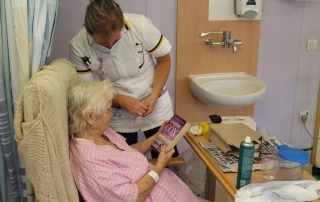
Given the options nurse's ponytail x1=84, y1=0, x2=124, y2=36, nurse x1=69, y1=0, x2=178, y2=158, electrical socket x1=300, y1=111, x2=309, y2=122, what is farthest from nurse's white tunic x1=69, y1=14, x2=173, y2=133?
electrical socket x1=300, y1=111, x2=309, y2=122

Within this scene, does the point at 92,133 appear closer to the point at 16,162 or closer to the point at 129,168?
the point at 129,168

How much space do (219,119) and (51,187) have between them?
101cm

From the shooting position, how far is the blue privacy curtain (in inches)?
52.4

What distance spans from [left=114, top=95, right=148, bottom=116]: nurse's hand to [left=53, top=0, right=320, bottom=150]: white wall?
33.9 inches

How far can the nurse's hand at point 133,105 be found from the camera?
6.25ft

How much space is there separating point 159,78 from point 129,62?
209 mm

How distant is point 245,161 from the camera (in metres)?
1.30

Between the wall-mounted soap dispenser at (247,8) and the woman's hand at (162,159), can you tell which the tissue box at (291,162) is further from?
the wall-mounted soap dispenser at (247,8)

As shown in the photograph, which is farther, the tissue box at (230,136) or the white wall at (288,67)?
the white wall at (288,67)

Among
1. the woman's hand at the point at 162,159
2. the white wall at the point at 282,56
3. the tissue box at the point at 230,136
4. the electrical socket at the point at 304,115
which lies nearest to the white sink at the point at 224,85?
the white wall at the point at 282,56

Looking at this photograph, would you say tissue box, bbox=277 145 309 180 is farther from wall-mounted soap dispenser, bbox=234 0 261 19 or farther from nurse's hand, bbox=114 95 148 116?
wall-mounted soap dispenser, bbox=234 0 261 19

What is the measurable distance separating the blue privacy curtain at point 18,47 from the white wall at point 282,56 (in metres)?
1.18

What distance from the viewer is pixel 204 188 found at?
2230 mm

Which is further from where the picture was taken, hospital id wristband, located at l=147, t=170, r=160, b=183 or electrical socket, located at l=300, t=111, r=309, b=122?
electrical socket, located at l=300, t=111, r=309, b=122
